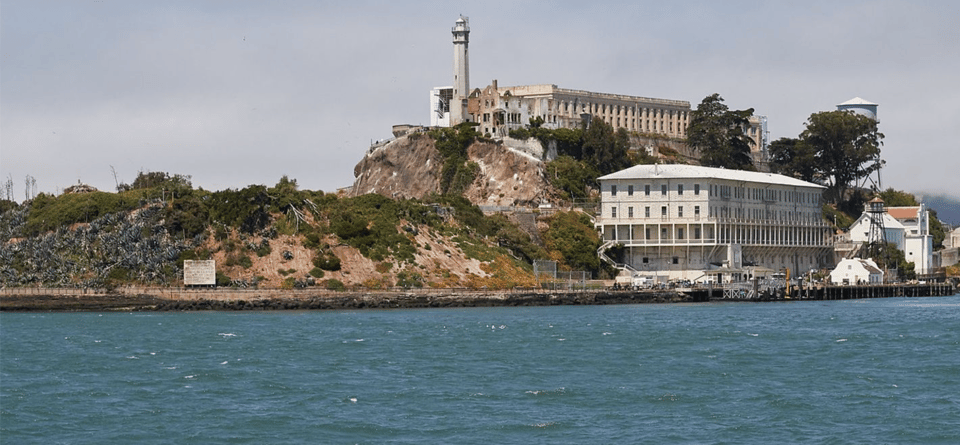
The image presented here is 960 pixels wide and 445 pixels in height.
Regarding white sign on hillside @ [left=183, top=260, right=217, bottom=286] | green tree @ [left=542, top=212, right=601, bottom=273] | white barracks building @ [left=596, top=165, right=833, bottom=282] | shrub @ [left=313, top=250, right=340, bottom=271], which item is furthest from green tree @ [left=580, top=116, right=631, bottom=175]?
white sign on hillside @ [left=183, top=260, right=217, bottom=286]

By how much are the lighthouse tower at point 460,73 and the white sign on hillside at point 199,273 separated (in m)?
42.6

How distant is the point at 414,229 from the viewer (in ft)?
348

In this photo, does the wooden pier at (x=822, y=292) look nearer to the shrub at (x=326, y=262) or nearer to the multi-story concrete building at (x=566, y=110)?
the shrub at (x=326, y=262)

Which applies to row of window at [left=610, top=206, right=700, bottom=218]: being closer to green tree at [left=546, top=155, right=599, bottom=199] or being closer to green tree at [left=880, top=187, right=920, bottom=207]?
green tree at [left=546, top=155, right=599, bottom=199]

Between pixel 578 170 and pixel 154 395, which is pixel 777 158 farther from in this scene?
pixel 154 395

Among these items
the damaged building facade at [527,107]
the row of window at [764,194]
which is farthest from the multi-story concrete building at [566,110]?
the row of window at [764,194]

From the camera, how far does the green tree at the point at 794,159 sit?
458ft

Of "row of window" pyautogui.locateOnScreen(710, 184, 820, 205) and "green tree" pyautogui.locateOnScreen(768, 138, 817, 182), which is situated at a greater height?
"green tree" pyautogui.locateOnScreen(768, 138, 817, 182)

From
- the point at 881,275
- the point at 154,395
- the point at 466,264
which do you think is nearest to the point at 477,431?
the point at 154,395

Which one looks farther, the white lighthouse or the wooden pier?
the white lighthouse

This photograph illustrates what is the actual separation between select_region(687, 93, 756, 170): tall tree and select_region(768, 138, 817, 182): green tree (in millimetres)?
5080

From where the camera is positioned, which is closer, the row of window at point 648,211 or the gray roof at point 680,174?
the row of window at point 648,211

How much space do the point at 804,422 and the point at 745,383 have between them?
8.03 m

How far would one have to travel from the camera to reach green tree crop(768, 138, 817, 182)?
140 meters
